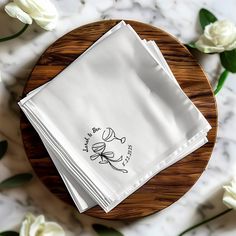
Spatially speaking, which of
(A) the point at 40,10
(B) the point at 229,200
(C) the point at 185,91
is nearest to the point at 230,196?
(B) the point at 229,200

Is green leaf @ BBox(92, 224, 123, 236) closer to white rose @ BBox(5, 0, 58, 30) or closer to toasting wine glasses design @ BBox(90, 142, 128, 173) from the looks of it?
toasting wine glasses design @ BBox(90, 142, 128, 173)

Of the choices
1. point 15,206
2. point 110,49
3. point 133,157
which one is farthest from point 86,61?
point 15,206

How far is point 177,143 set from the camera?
0.92 m

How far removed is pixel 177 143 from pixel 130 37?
18 centimetres

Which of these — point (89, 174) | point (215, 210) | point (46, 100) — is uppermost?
point (46, 100)

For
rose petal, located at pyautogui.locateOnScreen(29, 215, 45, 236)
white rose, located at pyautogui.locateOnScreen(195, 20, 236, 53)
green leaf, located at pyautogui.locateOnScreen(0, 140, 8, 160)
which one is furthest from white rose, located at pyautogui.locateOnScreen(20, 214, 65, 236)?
white rose, located at pyautogui.locateOnScreen(195, 20, 236, 53)

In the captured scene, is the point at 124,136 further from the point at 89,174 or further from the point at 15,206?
the point at 15,206

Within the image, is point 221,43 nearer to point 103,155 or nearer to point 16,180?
point 103,155

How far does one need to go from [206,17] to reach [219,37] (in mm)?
78

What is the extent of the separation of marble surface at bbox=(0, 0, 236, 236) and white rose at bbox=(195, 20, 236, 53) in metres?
0.05

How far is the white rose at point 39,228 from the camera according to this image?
0.94 m

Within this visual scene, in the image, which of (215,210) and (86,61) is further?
(215,210)

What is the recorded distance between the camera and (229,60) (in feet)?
3.23

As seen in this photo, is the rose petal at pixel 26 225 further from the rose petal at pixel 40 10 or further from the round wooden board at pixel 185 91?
the rose petal at pixel 40 10
